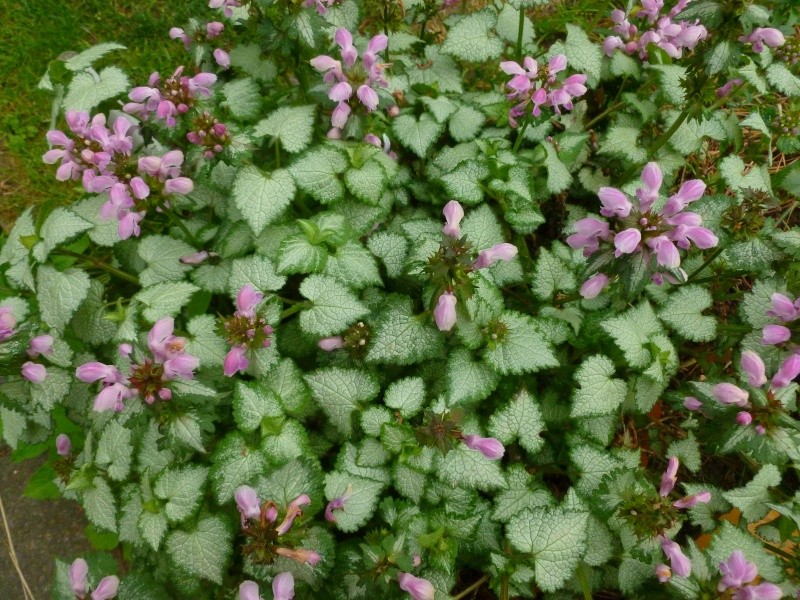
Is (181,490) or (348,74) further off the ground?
(348,74)

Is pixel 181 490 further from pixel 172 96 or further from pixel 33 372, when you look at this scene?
pixel 172 96

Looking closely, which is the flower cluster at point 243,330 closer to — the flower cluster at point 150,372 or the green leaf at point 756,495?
the flower cluster at point 150,372

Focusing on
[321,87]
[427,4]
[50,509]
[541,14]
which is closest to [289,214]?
[321,87]

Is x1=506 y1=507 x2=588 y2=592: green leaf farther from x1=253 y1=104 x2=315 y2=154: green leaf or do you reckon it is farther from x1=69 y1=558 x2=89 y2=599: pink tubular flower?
x1=253 y1=104 x2=315 y2=154: green leaf

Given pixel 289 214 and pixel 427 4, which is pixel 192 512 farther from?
pixel 427 4

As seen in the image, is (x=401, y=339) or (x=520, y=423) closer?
(x=401, y=339)

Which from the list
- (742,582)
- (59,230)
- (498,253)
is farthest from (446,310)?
(59,230)
